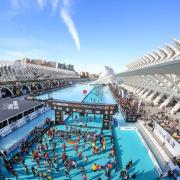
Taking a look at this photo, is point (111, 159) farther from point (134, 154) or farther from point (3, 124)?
point (3, 124)

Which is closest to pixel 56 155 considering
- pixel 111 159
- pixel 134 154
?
pixel 111 159

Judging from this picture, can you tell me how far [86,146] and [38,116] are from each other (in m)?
13.8

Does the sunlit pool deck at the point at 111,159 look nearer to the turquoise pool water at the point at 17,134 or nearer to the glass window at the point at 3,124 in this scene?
the turquoise pool water at the point at 17,134

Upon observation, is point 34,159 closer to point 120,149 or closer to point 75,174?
point 75,174

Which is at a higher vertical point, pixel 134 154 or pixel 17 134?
pixel 17 134

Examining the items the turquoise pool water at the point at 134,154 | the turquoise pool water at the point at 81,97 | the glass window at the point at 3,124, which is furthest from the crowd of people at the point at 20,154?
the turquoise pool water at the point at 81,97

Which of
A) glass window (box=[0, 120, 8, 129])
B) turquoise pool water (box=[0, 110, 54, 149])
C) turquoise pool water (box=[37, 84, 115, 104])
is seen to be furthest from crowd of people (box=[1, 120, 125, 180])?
turquoise pool water (box=[37, 84, 115, 104])

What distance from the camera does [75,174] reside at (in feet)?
41.6

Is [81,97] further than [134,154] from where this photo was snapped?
Yes

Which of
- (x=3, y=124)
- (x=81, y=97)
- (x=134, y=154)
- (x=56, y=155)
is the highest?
(x=3, y=124)

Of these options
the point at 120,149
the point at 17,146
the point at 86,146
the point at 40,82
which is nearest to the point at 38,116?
the point at 17,146

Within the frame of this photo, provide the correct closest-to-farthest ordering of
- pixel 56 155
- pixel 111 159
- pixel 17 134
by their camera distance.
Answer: pixel 111 159 < pixel 56 155 < pixel 17 134

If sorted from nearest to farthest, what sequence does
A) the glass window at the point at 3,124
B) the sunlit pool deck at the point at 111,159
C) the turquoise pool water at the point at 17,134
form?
the sunlit pool deck at the point at 111,159 < the turquoise pool water at the point at 17,134 < the glass window at the point at 3,124

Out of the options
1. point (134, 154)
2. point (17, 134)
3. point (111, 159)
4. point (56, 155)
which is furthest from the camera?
point (17, 134)
